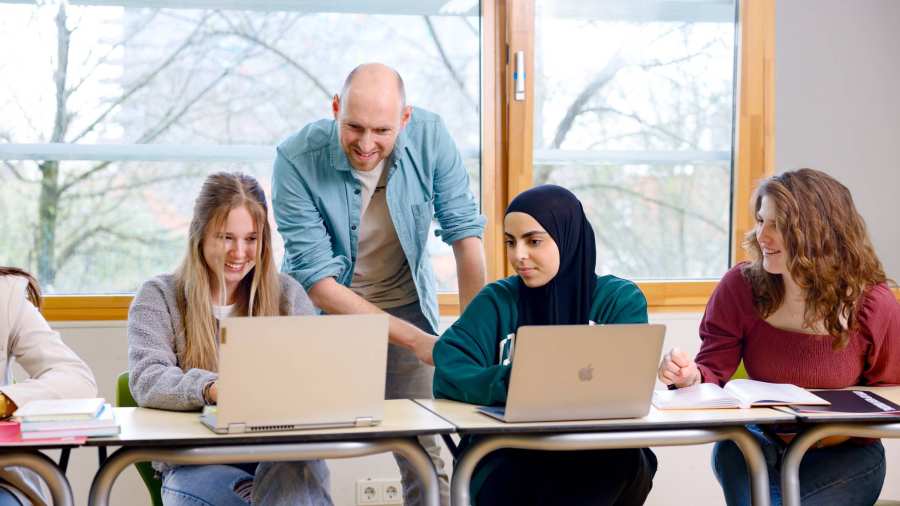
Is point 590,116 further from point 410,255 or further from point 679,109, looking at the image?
point 410,255

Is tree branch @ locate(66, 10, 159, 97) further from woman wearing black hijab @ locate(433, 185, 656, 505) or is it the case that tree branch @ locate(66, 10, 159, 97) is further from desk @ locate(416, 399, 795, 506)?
desk @ locate(416, 399, 795, 506)

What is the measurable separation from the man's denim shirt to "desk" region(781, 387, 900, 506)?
45.1 inches

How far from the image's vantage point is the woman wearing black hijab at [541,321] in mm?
2295

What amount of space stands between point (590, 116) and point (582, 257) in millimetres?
1393

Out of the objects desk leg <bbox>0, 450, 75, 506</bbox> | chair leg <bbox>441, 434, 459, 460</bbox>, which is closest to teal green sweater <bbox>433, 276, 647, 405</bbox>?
chair leg <bbox>441, 434, 459, 460</bbox>

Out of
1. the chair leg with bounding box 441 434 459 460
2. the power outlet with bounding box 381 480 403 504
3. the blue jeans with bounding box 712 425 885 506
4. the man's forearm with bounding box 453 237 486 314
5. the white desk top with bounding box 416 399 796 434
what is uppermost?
the man's forearm with bounding box 453 237 486 314

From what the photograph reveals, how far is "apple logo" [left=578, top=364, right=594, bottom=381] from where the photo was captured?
81.2 inches

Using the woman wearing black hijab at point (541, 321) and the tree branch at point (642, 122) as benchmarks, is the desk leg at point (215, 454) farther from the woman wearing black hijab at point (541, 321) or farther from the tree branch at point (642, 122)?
the tree branch at point (642, 122)

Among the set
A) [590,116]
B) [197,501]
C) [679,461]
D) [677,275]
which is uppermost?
[590,116]

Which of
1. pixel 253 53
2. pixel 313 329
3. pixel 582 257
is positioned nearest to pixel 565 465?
pixel 582 257

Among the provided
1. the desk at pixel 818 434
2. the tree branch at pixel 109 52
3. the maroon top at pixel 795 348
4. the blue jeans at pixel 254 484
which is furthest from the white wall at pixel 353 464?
the desk at pixel 818 434

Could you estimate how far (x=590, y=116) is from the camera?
Result: 3.78m

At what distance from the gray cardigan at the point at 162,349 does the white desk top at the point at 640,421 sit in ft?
1.78

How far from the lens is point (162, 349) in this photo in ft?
7.95
